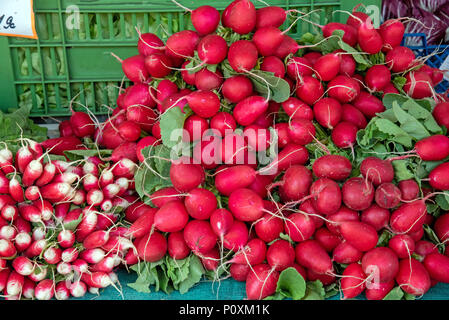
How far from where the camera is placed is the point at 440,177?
5.26 ft

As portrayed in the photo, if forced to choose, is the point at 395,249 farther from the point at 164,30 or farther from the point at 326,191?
the point at 164,30

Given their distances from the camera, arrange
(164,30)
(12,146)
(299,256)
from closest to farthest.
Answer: (299,256) → (12,146) → (164,30)

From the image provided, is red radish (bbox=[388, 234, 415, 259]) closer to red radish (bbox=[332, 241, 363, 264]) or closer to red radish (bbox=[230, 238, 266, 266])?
red radish (bbox=[332, 241, 363, 264])

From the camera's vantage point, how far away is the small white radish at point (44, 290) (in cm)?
Answer: 154

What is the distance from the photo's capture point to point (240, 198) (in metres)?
1.61

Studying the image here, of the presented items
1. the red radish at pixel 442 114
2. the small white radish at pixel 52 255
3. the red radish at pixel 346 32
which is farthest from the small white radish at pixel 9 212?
the red radish at pixel 442 114

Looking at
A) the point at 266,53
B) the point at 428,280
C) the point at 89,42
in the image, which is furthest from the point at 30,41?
the point at 428,280

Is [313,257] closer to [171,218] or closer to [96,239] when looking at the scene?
[171,218]

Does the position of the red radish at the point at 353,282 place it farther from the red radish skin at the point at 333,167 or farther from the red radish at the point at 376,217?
the red radish skin at the point at 333,167

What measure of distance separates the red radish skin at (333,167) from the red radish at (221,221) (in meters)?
0.40

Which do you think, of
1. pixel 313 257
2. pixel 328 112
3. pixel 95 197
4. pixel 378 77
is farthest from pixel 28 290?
pixel 378 77

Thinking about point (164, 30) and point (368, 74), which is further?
point (164, 30)

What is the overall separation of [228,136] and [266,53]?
17.3 inches

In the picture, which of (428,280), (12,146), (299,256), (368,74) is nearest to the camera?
(428,280)
